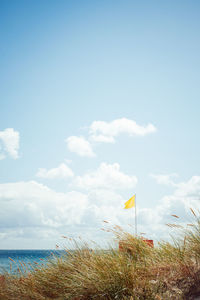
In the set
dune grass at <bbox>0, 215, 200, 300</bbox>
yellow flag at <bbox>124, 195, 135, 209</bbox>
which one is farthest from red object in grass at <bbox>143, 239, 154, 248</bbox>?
yellow flag at <bbox>124, 195, 135, 209</bbox>

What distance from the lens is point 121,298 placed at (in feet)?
14.8

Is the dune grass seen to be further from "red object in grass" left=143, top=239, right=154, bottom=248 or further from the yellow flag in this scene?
the yellow flag

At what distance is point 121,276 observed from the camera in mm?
4656

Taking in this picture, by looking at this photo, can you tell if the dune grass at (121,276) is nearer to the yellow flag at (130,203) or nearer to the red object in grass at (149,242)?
the red object in grass at (149,242)

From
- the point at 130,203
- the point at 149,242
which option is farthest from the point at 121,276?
the point at 130,203

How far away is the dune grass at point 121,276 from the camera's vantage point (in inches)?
181

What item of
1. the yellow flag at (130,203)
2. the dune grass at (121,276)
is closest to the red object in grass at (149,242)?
the dune grass at (121,276)

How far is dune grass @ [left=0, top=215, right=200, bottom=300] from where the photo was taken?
4.60 m

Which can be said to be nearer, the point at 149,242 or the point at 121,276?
the point at 121,276

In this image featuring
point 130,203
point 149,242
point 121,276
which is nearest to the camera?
point 121,276

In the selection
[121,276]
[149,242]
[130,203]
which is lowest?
[121,276]

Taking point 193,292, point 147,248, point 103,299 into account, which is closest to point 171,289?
point 193,292

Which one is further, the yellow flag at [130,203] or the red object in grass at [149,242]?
the yellow flag at [130,203]

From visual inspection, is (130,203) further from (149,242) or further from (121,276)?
(121,276)
